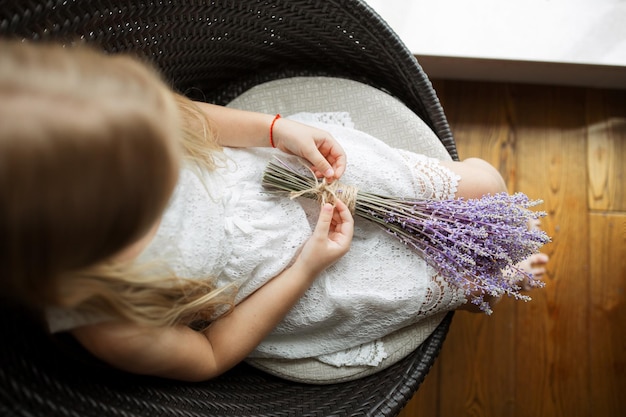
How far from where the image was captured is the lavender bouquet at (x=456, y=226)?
2.82 ft

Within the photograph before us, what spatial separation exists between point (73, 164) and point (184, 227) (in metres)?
0.31

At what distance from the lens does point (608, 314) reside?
4.45 feet

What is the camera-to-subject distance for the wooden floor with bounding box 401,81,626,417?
52.4 inches

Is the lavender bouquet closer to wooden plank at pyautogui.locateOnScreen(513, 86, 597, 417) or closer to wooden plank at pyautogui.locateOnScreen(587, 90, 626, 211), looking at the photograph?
wooden plank at pyautogui.locateOnScreen(513, 86, 597, 417)

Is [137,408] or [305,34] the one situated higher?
[305,34]

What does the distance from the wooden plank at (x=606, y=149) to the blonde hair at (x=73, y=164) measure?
48.4 inches

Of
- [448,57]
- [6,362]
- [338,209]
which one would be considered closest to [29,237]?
[6,362]

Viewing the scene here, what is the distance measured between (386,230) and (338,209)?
0.33ft

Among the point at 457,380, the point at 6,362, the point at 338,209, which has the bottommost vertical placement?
the point at 457,380

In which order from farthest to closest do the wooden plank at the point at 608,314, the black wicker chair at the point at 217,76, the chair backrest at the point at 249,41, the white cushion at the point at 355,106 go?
the wooden plank at the point at 608,314, the white cushion at the point at 355,106, the chair backrest at the point at 249,41, the black wicker chair at the point at 217,76

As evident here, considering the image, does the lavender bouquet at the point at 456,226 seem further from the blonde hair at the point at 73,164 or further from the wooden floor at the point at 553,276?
the wooden floor at the point at 553,276

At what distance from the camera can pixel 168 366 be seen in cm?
75

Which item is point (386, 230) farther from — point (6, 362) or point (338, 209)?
point (6, 362)

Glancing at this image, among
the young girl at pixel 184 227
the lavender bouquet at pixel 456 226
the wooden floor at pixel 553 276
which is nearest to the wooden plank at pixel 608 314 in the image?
the wooden floor at pixel 553 276
